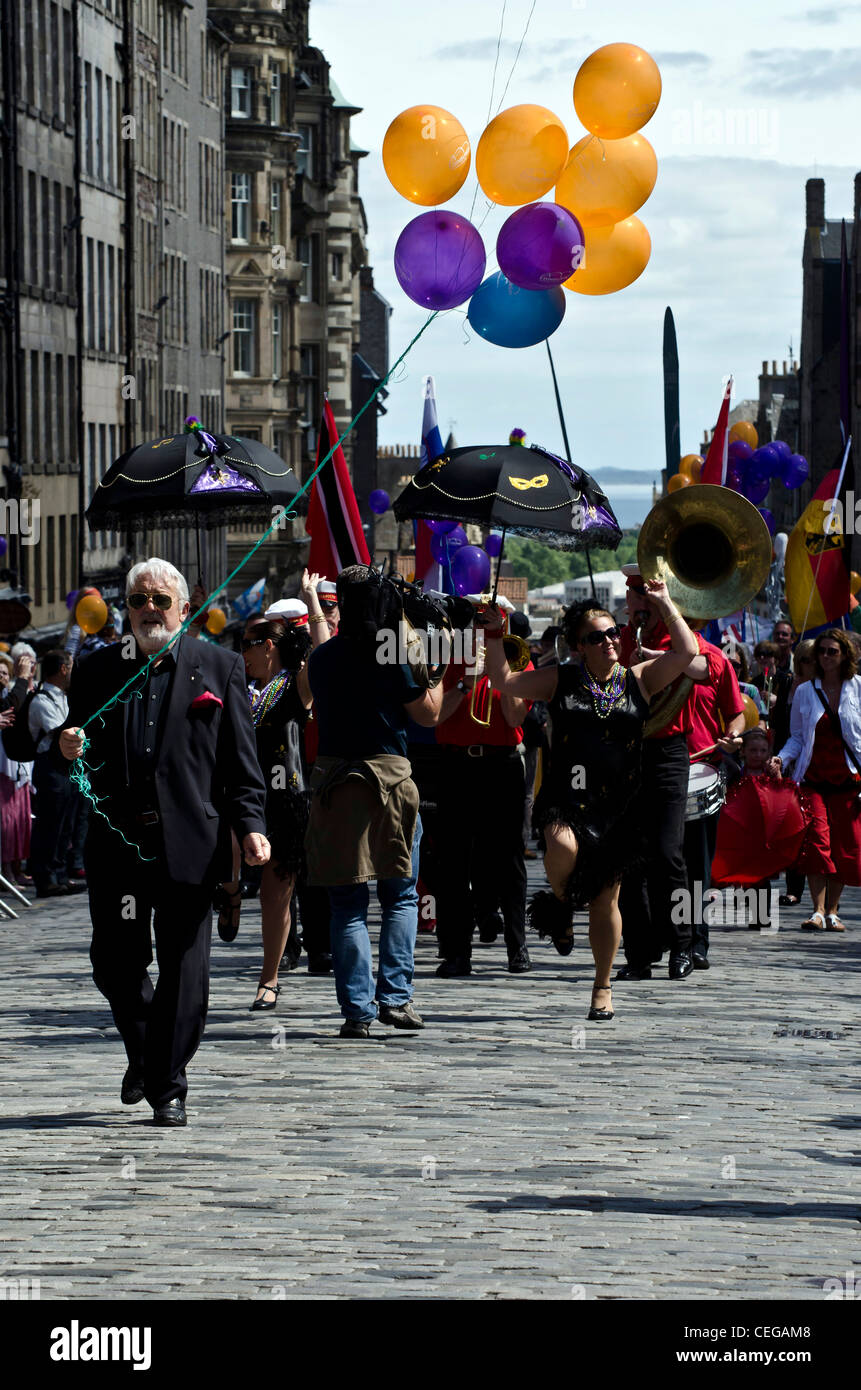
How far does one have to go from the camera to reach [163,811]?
8.00 metres

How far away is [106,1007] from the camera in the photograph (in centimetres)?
1132

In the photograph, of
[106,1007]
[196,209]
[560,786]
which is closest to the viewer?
[560,786]

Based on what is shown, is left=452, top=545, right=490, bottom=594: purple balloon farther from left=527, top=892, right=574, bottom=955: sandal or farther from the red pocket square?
the red pocket square

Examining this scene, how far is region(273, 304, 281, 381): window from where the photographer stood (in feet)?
229

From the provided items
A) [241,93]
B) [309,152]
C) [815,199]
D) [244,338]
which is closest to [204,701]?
[244,338]

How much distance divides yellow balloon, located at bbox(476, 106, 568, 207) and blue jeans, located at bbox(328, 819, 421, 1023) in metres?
4.17

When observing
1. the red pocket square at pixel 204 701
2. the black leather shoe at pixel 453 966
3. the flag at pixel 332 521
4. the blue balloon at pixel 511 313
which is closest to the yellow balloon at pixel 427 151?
the blue balloon at pixel 511 313

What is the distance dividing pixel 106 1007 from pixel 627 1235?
511 cm

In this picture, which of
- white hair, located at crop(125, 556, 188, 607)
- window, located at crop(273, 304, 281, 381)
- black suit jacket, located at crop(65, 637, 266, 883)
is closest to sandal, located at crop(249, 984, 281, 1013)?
black suit jacket, located at crop(65, 637, 266, 883)

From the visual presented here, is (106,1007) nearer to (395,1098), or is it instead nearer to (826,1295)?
(395,1098)

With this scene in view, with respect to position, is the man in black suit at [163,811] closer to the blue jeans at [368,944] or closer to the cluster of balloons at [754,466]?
the blue jeans at [368,944]

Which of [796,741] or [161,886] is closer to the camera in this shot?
[161,886]

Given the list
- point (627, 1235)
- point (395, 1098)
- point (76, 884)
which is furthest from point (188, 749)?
point (76, 884)

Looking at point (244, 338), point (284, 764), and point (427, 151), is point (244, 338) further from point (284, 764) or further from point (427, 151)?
point (284, 764)
